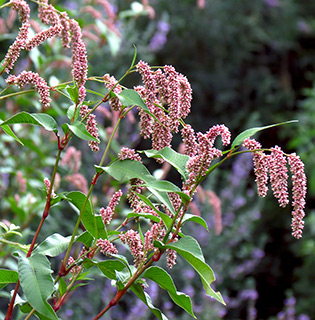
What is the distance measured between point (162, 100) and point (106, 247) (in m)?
0.25

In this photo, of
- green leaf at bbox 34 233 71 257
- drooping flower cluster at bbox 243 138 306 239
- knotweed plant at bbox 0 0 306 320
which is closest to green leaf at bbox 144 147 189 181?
knotweed plant at bbox 0 0 306 320

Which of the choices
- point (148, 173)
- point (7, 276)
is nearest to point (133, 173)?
point (148, 173)

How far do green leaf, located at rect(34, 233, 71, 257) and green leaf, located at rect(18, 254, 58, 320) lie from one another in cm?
9

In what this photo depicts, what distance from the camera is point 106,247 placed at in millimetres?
865

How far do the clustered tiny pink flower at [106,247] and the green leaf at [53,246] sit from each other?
0.26 ft

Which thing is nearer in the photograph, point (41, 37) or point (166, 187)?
point (166, 187)

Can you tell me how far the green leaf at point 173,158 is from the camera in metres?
0.85

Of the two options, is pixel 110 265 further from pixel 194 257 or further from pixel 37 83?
pixel 37 83

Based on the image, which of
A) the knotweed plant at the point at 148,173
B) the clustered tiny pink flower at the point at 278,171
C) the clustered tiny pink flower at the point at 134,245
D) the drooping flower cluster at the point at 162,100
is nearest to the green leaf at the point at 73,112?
the knotweed plant at the point at 148,173

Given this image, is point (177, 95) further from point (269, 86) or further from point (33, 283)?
point (269, 86)

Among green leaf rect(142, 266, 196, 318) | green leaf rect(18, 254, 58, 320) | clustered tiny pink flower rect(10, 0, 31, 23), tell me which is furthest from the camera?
clustered tiny pink flower rect(10, 0, 31, 23)

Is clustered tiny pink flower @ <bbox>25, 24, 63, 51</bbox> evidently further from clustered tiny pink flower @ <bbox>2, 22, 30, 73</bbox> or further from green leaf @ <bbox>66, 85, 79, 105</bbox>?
green leaf @ <bbox>66, 85, 79, 105</bbox>

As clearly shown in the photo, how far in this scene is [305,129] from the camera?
4367 mm

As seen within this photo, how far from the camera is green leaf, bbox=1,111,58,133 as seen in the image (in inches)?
32.8
